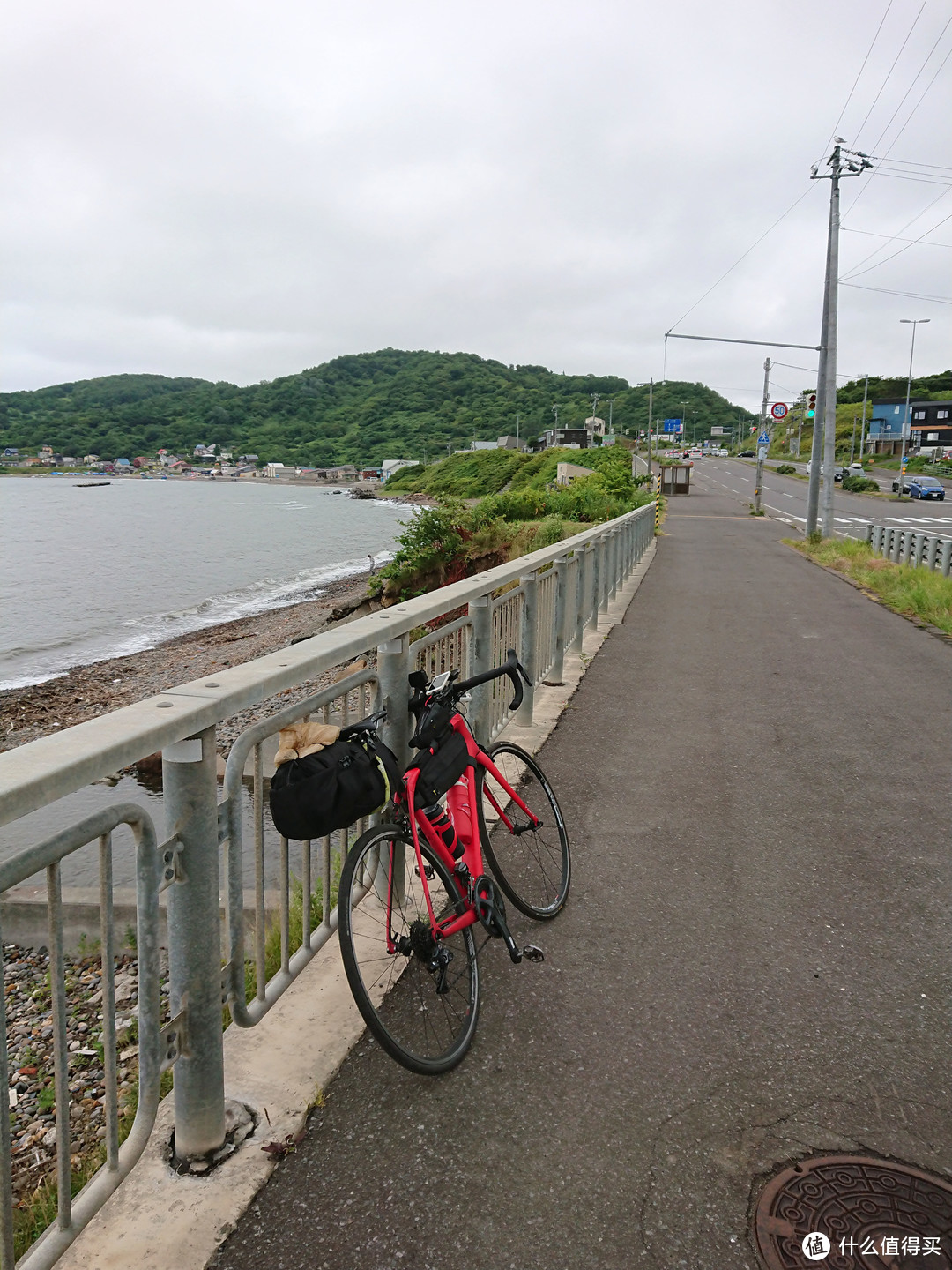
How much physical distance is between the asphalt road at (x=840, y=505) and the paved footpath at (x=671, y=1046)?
31314mm

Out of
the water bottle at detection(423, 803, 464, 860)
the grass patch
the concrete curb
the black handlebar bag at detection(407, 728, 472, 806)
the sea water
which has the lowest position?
the sea water

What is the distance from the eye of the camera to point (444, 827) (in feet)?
10.5

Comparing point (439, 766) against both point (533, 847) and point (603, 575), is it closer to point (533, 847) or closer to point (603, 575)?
point (533, 847)

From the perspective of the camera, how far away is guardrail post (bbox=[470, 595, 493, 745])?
487cm

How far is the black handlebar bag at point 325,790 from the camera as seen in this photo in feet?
8.36

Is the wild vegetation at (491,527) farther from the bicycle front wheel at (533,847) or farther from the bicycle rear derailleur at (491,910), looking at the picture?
the bicycle rear derailleur at (491,910)

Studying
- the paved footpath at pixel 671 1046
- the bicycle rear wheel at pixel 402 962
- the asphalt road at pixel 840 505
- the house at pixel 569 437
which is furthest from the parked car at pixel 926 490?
the house at pixel 569 437

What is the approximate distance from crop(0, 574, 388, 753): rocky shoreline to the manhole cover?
12.0m

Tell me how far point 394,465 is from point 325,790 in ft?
546

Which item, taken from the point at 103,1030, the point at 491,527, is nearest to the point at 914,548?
the point at 491,527

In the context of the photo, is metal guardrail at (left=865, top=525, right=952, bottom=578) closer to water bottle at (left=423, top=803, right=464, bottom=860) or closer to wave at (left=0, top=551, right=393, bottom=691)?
water bottle at (left=423, top=803, right=464, bottom=860)

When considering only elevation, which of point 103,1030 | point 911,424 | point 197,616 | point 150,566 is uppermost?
point 911,424

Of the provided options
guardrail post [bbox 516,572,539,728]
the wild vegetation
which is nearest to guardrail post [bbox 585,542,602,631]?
guardrail post [bbox 516,572,539,728]

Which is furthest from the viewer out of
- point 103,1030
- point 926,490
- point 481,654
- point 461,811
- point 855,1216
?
point 926,490
